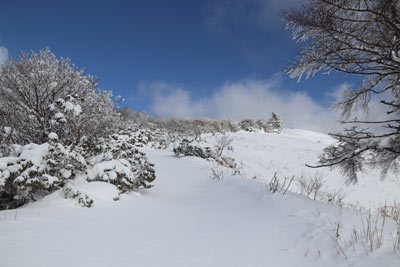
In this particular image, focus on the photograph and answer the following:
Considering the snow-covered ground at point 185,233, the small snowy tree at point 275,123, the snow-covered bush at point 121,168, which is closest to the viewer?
the snow-covered ground at point 185,233

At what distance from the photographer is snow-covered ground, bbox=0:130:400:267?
6.17 ft

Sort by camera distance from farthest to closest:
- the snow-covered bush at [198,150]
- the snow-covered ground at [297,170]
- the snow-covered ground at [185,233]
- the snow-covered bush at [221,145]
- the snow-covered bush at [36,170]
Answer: the snow-covered bush at [221,145], the snow-covered bush at [198,150], the snow-covered ground at [297,170], the snow-covered bush at [36,170], the snow-covered ground at [185,233]

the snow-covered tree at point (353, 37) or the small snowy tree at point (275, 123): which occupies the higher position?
the small snowy tree at point (275, 123)

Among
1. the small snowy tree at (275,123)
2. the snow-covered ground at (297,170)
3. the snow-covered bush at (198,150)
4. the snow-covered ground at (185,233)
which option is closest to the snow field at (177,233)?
the snow-covered ground at (185,233)

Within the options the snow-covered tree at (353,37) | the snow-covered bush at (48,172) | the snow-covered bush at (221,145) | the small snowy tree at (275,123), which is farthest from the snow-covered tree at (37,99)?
the small snowy tree at (275,123)

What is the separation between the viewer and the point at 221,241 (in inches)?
97.0

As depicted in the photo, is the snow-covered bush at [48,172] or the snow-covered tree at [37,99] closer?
the snow-covered bush at [48,172]

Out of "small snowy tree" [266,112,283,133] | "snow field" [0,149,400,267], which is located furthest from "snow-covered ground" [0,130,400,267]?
"small snowy tree" [266,112,283,133]

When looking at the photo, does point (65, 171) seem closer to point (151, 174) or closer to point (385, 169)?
point (151, 174)

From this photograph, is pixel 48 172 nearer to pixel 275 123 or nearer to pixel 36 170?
pixel 36 170

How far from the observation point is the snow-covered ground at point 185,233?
1881 millimetres

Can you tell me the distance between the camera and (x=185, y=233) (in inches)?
108

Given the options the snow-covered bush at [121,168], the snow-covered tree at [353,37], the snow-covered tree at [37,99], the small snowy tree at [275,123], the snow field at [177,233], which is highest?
the small snowy tree at [275,123]

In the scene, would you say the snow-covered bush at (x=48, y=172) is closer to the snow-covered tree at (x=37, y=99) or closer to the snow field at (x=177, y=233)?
the snow field at (x=177, y=233)
